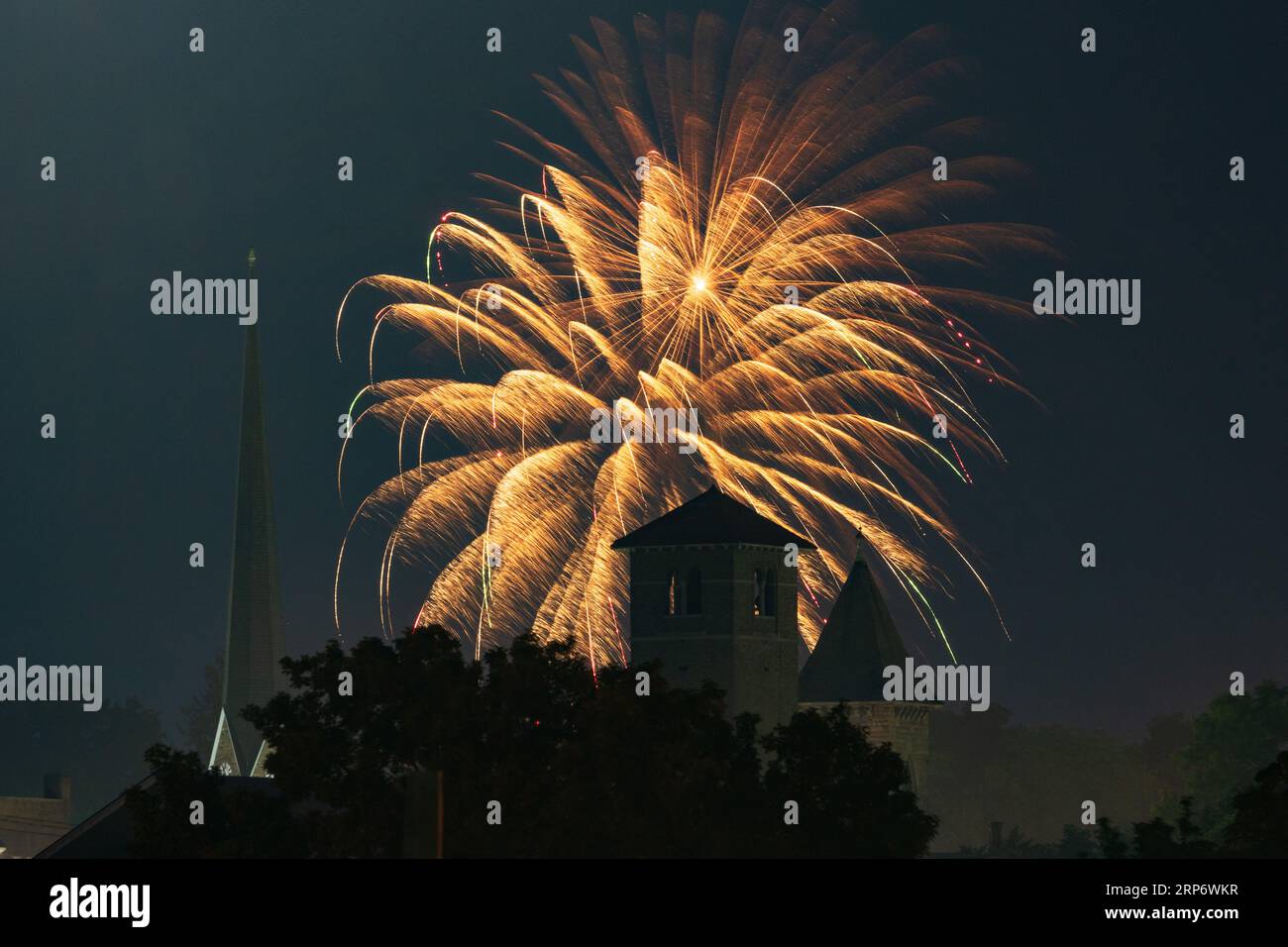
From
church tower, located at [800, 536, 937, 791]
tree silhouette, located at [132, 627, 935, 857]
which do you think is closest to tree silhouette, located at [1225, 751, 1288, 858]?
tree silhouette, located at [132, 627, 935, 857]

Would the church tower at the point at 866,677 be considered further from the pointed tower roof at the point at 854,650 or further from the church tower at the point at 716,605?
the church tower at the point at 716,605

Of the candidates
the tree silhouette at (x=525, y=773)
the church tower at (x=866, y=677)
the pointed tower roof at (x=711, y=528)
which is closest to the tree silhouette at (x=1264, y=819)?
the tree silhouette at (x=525, y=773)

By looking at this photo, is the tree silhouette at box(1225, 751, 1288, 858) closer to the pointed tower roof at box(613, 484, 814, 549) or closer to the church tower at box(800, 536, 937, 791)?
the pointed tower roof at box(613, 484, 814, 549)

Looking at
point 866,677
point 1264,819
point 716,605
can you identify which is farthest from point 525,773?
point 866,677
